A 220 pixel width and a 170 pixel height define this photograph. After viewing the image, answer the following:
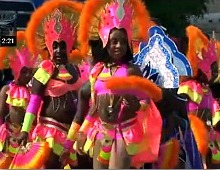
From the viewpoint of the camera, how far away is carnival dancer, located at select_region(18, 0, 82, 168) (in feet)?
22.3

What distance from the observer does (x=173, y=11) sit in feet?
62.4

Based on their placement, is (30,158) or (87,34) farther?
(30,158)

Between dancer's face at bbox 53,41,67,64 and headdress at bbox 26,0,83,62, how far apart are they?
6 cm

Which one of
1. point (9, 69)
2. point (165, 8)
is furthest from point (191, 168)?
point (165, 8)

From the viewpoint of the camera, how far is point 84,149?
241 inches

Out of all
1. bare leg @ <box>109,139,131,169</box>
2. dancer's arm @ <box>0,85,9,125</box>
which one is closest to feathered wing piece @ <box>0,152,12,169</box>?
dancer's arm @ <box>0,85,9,125</box>

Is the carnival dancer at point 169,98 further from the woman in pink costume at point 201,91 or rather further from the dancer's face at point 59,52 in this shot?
the dancer's face at point 59,52

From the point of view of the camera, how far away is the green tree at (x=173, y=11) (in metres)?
18.9

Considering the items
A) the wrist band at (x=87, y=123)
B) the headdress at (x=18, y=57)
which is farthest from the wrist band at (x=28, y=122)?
the headdress at (x=18, y=57)

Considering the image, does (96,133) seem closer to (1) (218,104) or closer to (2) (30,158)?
(2) (30,158)

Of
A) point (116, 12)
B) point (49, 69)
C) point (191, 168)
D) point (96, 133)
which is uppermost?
point (116, 12)

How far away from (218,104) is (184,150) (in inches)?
55.8

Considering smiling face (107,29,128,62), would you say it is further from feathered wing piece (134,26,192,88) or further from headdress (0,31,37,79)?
headdress (0,31,37,79)

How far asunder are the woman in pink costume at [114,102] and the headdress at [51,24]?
1.10 m
